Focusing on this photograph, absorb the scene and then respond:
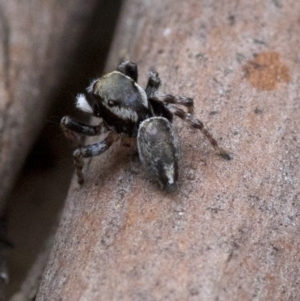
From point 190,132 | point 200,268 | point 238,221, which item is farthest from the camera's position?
point 190,132

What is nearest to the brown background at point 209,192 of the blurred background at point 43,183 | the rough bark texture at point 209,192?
the rough bark texture at point 209,192

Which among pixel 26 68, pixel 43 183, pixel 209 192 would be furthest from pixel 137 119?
pixel 43 183

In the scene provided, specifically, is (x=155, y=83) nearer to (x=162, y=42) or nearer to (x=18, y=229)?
(x=162, y=42)

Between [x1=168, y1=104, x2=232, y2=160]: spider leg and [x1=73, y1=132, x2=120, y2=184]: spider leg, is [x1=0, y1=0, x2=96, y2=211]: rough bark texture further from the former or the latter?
[x1=168, y1=104, x2=232, y2=160]: spider leg

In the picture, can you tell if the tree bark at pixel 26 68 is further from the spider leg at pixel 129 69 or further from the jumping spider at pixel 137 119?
the spider leg at pixel 129 69

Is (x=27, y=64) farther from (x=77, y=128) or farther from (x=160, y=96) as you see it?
(x=160, y=96)

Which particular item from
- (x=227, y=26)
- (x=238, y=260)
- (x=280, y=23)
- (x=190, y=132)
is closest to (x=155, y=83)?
(x=190, y=132)
